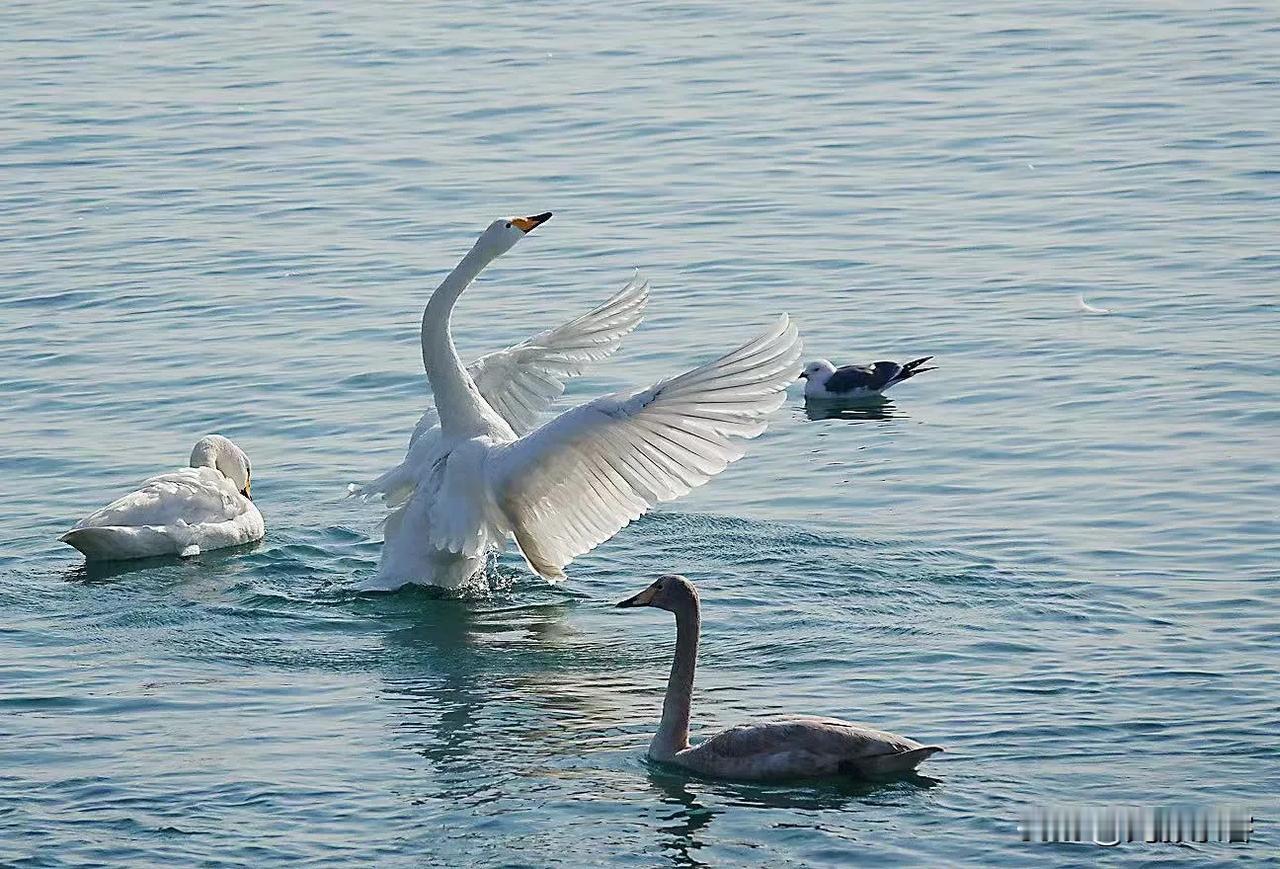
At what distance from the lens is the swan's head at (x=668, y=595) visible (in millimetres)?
10570

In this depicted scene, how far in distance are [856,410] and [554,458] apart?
5.27 meters

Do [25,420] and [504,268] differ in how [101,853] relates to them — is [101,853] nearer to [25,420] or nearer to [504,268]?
[25,420]

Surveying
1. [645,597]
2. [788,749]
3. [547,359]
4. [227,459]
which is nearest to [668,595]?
[645,597]

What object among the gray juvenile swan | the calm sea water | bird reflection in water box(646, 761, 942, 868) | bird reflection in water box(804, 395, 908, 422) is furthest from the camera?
bird reflection in water box(804, 395, 908, 422)

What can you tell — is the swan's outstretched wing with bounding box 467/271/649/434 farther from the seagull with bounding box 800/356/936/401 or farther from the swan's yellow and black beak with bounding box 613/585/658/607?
the swan's yellow and black beak with bounding box 613/585/658/607

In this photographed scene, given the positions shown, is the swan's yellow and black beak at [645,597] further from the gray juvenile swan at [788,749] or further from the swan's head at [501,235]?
the swan's head at [501,235]

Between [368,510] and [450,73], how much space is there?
53.7 ft

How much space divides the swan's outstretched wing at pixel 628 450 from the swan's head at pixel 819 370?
4.75 meters

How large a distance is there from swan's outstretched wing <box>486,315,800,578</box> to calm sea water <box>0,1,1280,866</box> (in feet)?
1.86

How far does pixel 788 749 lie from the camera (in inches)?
377

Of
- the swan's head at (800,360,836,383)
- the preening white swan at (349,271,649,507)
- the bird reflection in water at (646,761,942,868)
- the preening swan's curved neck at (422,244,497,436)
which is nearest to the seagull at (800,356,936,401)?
the swan's head at (800,360,836,383)

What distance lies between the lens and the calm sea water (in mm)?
9820

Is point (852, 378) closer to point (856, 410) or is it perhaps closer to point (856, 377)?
point (856, 377)

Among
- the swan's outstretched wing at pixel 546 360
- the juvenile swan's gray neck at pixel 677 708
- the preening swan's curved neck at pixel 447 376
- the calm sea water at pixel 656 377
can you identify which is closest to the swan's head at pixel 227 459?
the calm sea water at pixel 656 377
